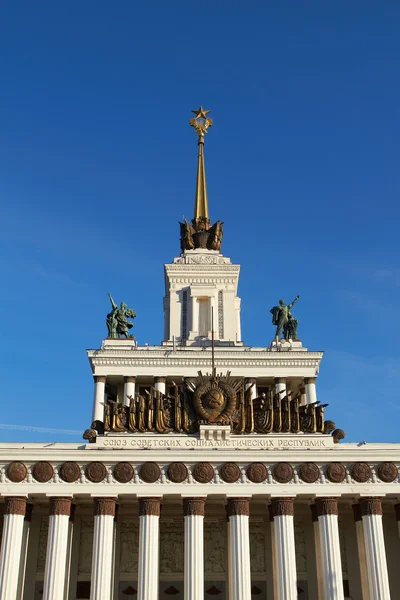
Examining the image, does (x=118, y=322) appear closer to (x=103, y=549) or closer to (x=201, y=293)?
(x=201, y=293)

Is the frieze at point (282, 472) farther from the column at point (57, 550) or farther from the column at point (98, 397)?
the column at point (98, 397)

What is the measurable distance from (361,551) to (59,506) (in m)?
12.3

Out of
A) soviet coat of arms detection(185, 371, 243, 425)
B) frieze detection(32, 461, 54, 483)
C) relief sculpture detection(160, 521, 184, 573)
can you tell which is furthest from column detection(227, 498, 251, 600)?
frieze detection(32, 461, 54, 483)

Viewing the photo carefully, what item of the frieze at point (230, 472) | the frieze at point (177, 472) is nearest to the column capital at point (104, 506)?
the frieze at point (177, 472)

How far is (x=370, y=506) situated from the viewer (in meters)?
27.9

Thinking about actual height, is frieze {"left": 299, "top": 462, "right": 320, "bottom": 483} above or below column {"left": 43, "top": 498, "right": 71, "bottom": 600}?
above

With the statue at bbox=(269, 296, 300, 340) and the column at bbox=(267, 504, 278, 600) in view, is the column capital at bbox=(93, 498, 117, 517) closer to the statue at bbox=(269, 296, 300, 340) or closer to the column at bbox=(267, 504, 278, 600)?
the column at bbox=(267, 504, 278, 600)

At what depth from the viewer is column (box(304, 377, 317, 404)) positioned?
38.8 m

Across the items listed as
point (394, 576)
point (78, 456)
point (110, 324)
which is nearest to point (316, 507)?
point (394, 576)

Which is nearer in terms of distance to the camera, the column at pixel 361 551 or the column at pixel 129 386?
the column at pixel 361 551

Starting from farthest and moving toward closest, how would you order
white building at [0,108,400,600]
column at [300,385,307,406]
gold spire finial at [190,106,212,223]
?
gold spire finial at [190,106,212,223]
column at [300,385,307,406]
white building at [0,108,400,600]

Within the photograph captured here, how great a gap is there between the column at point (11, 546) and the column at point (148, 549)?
4.66m

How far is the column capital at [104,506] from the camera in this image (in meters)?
27.4

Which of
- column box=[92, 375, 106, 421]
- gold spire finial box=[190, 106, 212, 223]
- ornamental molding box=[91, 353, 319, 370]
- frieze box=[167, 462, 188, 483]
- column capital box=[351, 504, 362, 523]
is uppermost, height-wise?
gold spire finial box=[190, 106, 212, 223]
